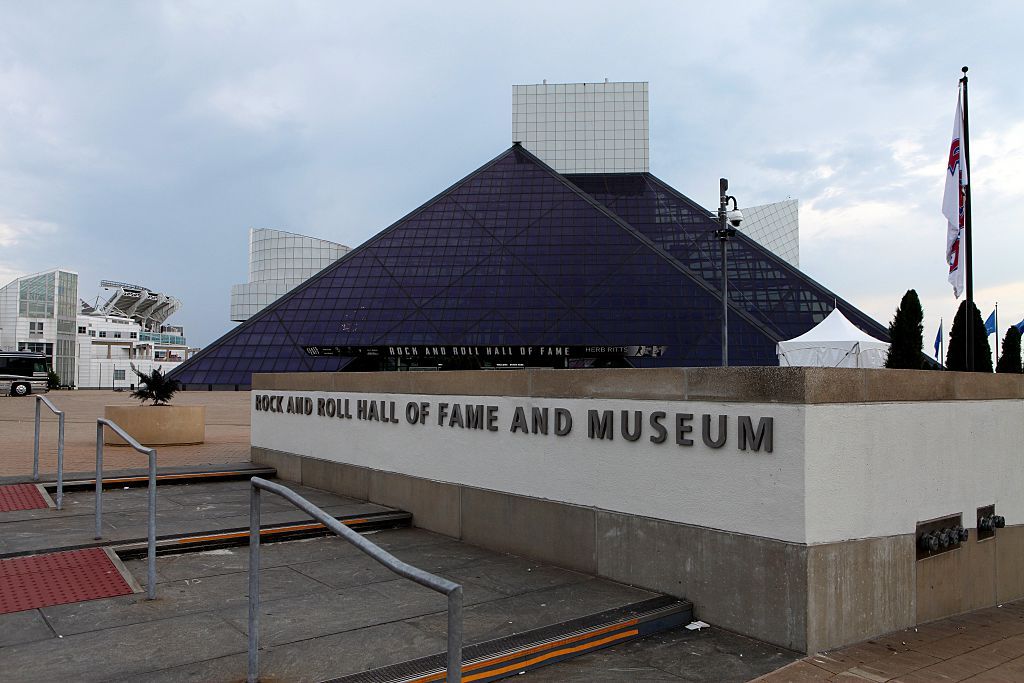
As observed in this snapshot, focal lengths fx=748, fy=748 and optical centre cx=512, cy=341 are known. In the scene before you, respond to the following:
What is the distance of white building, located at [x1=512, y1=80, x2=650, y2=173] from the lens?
63.5 metres

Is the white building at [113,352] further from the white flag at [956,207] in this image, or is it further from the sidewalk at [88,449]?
the white flag at [956,207]

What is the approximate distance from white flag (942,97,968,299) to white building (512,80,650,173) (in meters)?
51.4

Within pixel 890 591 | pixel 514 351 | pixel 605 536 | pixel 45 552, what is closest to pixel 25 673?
pixel 45 552

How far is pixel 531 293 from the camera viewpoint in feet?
153

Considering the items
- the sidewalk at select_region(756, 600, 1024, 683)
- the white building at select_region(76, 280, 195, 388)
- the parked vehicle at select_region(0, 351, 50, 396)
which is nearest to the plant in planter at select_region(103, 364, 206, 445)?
the sidewalk at select_region(756, 600, 1024, 683)

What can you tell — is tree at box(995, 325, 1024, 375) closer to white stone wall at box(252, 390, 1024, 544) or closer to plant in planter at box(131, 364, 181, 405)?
white stone wall at box(252, 390, 1024, 544)

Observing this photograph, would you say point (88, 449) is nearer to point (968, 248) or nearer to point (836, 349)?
point (968, 248)

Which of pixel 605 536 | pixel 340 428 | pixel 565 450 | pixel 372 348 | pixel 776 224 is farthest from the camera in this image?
pixel 776 224

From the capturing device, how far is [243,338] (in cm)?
4722

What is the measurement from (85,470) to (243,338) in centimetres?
3846

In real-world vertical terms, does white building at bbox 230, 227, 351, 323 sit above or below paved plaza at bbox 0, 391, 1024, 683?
above

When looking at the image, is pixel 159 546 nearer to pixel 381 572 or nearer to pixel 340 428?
pixel 381 572

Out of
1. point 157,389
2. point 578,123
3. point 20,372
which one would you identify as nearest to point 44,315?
point 20,372

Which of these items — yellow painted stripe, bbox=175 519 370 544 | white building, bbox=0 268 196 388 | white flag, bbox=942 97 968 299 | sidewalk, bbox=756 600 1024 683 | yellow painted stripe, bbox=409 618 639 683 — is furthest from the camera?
white building, bbox=0 268 196 388
